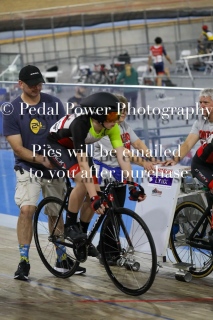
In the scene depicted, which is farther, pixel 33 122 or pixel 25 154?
pixel 33 122

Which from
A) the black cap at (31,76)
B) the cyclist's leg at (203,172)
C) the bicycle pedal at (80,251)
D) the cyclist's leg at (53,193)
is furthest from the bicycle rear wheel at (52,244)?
the cyclist's leg at (203,172)

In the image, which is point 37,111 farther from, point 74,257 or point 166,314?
point 166,314

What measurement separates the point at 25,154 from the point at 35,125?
28 cm

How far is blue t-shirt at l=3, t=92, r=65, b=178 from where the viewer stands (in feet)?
22.9

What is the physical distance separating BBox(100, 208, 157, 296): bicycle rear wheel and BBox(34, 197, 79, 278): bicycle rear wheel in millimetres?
496

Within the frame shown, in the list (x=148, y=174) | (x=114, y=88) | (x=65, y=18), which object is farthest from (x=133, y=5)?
(x=148, y=174)

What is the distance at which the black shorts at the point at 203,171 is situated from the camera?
670 centimetres

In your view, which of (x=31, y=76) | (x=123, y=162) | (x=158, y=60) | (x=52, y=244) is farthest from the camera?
(x=158, y=60)

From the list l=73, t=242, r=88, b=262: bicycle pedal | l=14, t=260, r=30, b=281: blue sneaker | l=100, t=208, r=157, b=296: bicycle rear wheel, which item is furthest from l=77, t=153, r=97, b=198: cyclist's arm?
l=14, t=260, r=30, b=281: blue sneaker

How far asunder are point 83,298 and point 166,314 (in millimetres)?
795

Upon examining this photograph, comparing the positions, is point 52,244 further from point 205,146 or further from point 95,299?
point 205,146

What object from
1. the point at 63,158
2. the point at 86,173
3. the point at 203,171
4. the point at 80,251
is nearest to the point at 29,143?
the point at 63,158

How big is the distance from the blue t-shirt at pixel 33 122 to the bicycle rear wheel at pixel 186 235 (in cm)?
115

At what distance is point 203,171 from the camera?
673 centimetres
